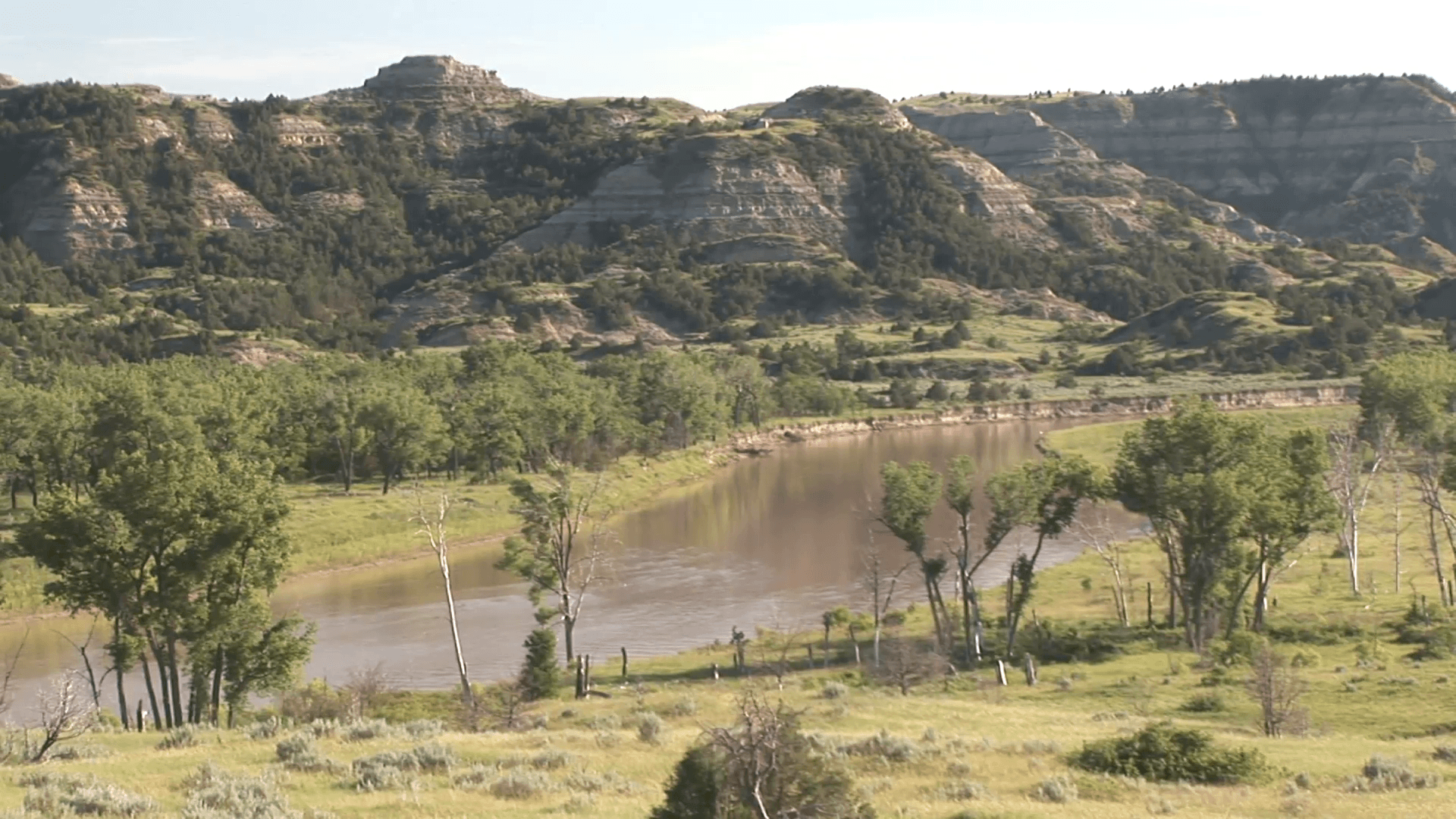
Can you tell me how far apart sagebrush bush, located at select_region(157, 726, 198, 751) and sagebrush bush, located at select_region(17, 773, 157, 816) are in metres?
7.24

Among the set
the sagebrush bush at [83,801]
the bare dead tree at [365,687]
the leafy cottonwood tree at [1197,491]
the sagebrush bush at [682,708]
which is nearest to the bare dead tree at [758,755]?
the sagebrush bush at [83,801]

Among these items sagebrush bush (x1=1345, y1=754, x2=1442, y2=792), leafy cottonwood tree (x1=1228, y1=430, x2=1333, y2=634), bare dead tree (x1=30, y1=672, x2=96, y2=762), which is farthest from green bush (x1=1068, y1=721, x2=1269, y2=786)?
leafy cottonwood tree (x1=1228, y1=430, x2=1333, y2=634)

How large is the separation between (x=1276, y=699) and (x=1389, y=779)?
10.1 meters

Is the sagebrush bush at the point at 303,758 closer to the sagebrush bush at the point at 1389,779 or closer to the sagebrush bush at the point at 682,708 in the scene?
the sagebrush bush at the point at 682,708

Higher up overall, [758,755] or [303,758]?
[758,755]

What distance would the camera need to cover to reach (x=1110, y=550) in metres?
67.7

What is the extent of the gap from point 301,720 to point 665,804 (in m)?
21.5

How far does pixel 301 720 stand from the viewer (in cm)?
3953

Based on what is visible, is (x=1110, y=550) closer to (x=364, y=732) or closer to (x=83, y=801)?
(x=364, y=732)

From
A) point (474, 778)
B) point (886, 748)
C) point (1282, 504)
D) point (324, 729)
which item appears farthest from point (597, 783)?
point (1282, 504)

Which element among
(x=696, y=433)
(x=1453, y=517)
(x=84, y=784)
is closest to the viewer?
(x=84, y=784)

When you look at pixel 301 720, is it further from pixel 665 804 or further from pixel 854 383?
pixel 854 383

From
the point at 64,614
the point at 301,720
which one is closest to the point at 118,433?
the point at 64,614

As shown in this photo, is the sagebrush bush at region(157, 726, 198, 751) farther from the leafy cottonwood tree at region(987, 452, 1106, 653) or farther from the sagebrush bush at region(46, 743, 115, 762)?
the leafy cottonwood tree at region(987, 452, 1106, 653)
